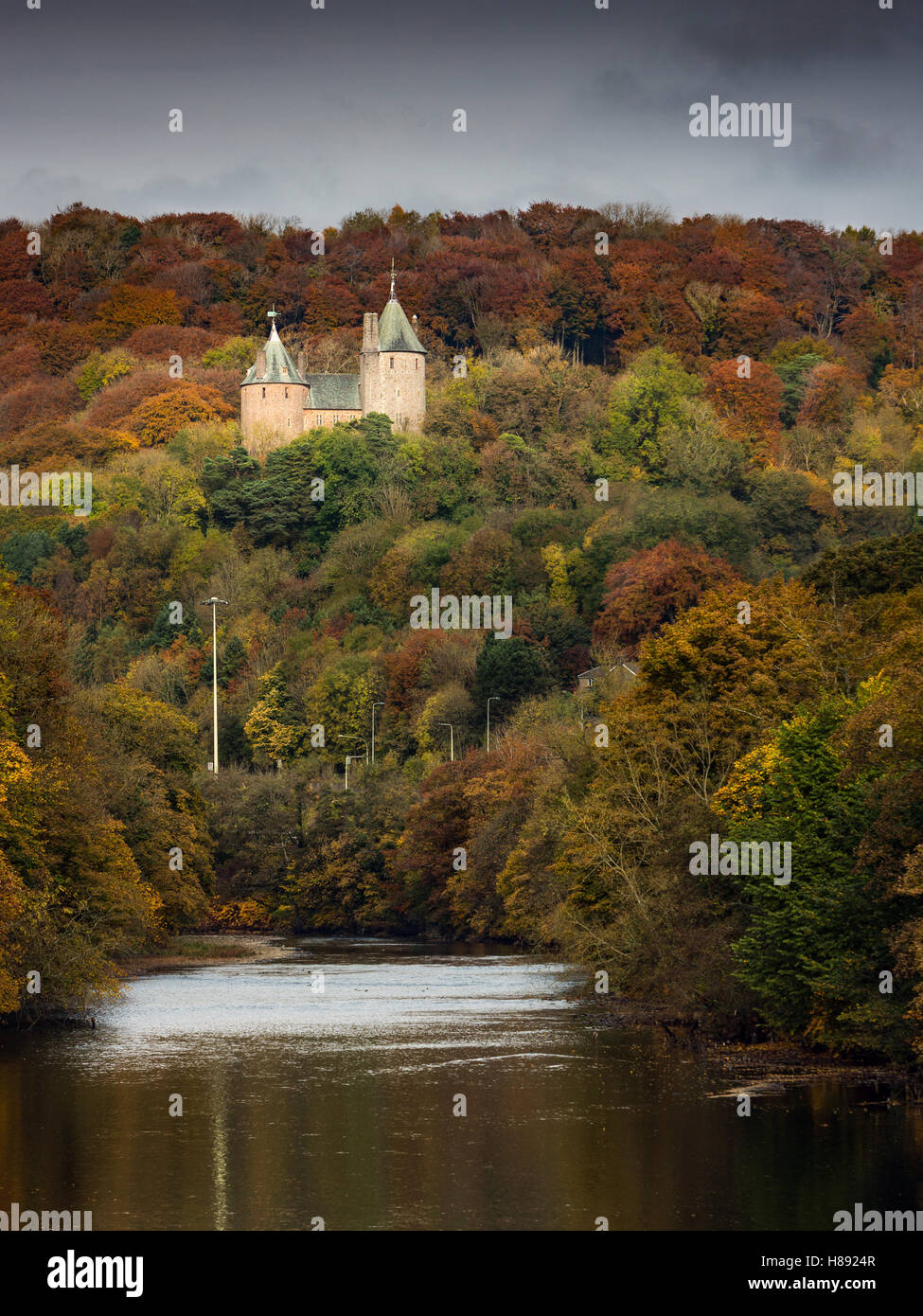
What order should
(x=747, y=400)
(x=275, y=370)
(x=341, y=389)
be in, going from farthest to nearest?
(x=341, y=389)
(x=275, y=370)
(x=747, y=400)

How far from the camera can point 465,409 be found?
13412 centimetres

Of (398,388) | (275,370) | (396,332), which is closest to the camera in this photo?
(275,370)

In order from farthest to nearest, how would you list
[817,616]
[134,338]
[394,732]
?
[134,338]
[394,732]
[817,616]

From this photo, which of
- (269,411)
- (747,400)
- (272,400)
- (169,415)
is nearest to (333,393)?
(272,400)

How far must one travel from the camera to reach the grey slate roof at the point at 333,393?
458ft

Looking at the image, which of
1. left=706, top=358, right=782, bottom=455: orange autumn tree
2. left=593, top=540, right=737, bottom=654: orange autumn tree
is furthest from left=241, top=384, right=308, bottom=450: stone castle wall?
left=593, top=540, right=737, bottom=654: orange autumn tree

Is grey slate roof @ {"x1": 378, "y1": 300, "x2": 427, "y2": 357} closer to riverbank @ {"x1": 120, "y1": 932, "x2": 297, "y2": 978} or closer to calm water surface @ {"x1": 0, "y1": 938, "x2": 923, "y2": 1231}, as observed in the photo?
riverbank @ {"x1": 120, "y1": 932, "x2": 297, "y2": 978}

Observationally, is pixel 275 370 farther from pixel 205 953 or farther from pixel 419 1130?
pixel 419 1130

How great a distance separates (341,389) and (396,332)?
6.31m

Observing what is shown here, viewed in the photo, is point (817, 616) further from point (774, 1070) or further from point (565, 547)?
point (565, 547)

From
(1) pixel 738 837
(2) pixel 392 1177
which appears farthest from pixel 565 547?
(2) pixel 392 1177

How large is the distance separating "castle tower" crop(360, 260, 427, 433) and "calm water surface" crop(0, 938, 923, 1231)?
95467mm

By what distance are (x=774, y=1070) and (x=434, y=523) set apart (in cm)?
8840

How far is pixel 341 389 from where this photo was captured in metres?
141
